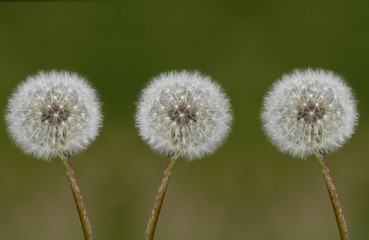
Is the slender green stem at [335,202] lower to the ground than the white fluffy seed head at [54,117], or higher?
lower

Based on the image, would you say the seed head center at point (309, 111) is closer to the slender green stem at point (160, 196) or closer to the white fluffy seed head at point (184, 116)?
the white fluffy seed head at point (184, 116)

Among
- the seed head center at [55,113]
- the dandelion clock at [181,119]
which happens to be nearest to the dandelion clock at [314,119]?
the dandelion clock at [181,119]

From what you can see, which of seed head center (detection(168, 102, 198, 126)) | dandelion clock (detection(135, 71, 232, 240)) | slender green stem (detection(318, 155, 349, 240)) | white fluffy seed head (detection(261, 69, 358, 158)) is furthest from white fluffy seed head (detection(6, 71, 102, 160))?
slender green stem (detection(318, 155, 349, 240))

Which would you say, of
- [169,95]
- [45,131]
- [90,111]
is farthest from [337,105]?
[45,131]

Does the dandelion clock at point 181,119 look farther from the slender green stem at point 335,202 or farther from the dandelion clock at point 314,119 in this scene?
the slender green stem at point 335,202

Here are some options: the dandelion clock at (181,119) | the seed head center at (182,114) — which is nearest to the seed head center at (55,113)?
the dandelion clock at (181,119)

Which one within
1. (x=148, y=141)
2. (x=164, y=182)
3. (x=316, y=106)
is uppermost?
(x=316, y=106)

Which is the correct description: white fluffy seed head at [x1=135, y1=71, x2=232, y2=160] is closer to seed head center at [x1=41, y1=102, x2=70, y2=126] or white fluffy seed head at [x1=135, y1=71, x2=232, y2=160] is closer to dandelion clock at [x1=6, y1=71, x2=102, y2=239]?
dandelion clock at [x1=6, y1=71, x2=102, y2=239]

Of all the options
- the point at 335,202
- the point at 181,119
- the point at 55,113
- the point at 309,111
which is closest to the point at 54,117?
the point at 55,113

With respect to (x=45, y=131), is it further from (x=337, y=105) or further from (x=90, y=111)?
(x=337, y=105)
